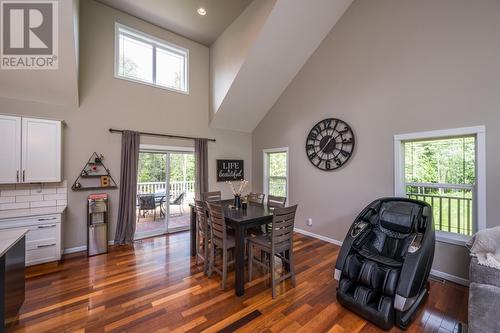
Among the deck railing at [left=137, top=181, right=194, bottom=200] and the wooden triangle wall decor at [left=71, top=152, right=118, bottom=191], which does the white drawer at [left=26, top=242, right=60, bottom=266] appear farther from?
the deck railing at [left=137, top=181, right=194, bottom=200]

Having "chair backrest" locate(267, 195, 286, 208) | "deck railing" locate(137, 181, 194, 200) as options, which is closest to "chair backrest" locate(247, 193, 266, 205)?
"chair backrest" locate(267, 195, 286, 208)

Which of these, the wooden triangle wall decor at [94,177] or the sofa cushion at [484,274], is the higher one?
the wooden triangle wall decor at [94,177]

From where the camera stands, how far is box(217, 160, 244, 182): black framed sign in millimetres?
5420

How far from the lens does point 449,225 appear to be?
2.92 m

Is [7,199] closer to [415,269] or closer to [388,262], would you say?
[388,262]

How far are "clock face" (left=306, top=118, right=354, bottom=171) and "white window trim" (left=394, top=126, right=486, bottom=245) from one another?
74 centimetres

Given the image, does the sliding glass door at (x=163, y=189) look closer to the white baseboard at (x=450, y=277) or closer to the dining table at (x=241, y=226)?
the dining table at (x=241, y=226)

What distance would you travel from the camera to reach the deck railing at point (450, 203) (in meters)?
2.72

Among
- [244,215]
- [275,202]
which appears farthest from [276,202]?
[244,215]

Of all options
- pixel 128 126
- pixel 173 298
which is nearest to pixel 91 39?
pixel 128 126

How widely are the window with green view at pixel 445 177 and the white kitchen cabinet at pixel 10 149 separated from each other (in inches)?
226

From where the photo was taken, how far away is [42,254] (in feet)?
10.3

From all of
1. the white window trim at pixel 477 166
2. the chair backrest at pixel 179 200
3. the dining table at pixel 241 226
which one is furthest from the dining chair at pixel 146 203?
the white window trim at pixel 477 166

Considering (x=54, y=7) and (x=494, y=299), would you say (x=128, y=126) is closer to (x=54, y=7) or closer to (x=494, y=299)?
(x=54, y=7)
